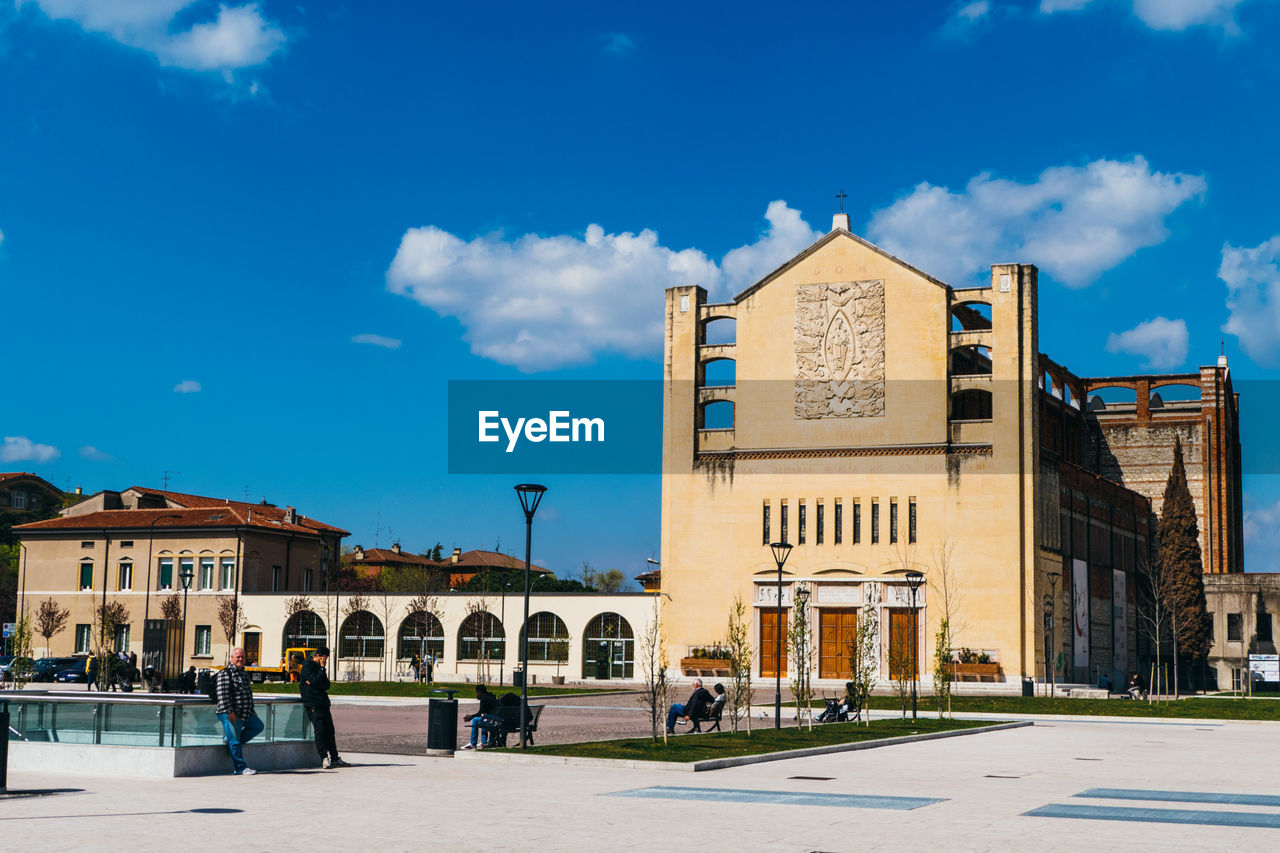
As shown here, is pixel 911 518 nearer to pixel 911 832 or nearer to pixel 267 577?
pixel 267 577

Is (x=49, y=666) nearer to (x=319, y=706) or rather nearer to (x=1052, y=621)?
(x=1052, y=621)

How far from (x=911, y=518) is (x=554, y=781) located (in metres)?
45.9

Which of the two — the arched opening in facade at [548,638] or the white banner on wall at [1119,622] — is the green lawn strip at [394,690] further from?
the white banner on wall at [1119,622]

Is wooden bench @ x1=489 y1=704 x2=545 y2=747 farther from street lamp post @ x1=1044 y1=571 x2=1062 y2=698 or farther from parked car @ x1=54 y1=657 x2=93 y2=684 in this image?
parked car @ x1=54 y1=657 x2=93 y2=684

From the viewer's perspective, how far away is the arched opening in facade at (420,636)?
2857 inches

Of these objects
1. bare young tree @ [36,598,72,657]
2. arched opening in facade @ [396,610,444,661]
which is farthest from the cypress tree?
bare young tree @ [36,598,72,657]

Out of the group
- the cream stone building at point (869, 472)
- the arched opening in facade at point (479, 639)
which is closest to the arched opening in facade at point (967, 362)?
the cream stone building at point (869, 472)

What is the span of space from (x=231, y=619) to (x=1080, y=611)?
44.3 metres

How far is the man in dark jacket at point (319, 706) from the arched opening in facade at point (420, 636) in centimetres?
5355

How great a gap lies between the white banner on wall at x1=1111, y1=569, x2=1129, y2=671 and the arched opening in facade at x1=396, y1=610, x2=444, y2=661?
3644 centimetres

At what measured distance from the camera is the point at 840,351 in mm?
64312

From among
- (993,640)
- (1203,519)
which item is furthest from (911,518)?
(1203,519)

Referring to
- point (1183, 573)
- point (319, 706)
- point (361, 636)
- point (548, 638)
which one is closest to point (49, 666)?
point (361, 636)

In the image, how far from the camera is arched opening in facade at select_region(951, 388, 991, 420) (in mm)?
66631
